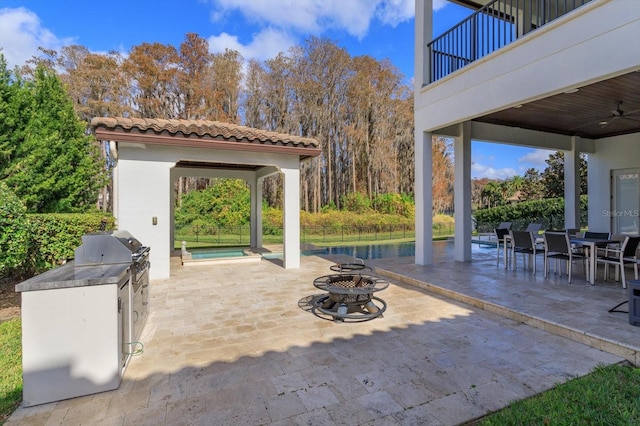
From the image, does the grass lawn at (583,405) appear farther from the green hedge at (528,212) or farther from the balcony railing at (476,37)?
the green hedge at (528,212)

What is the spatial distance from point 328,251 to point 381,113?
17081mm

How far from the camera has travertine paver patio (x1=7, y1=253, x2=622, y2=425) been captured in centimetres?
239

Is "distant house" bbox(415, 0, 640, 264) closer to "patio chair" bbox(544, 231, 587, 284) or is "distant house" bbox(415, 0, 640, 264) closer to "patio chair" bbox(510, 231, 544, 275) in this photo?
"patio chair" bbox(510, 231, 544, 275)

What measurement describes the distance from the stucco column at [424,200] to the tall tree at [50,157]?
9172 mm

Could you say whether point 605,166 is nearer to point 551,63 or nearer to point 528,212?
point 551,63

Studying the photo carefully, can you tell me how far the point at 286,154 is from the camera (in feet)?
26.8

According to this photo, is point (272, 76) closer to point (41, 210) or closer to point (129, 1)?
point (129, 1)

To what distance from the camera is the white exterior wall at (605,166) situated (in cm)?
918

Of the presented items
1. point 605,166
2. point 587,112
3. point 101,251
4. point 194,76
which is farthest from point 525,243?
point 194,76

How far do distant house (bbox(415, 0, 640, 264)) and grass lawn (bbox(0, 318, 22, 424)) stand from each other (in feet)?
23.8

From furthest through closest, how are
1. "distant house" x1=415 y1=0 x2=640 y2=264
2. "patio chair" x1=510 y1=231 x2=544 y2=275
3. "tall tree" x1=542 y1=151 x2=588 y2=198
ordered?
"tall tree" x1=542 y1=151 x2=588 y2=198, "patio chair" x1=510 y1=231 x2=544 y2=275, "distant house" x1=415 y1=0 x2=640 y2=264

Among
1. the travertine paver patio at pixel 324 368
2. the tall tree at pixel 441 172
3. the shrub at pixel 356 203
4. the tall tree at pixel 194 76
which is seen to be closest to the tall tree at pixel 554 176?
the tall tree at pixel 441 172

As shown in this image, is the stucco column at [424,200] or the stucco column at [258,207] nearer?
the stucco column at [424,200]

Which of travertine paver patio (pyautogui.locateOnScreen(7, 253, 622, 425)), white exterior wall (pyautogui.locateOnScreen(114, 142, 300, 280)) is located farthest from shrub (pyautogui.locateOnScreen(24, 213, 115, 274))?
travertine paver patio (pyautogui.locateOnScreen(7, 253, 622, 425))
